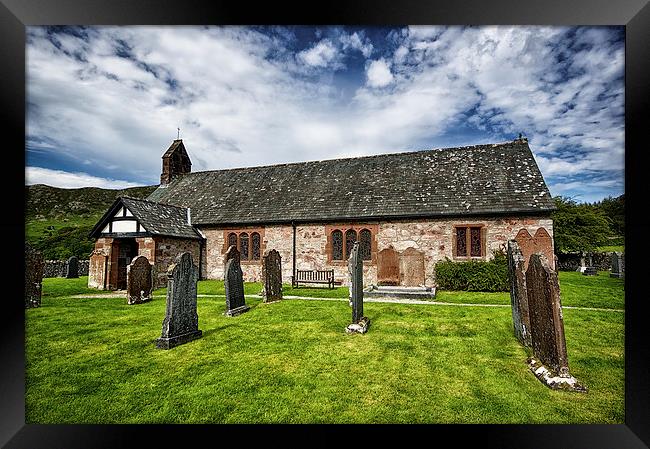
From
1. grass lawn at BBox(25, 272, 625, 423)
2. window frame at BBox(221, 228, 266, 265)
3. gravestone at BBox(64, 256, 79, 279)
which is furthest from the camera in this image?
gravestone at BBox(64, 256, 79, 279)

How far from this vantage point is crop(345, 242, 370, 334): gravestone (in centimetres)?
694

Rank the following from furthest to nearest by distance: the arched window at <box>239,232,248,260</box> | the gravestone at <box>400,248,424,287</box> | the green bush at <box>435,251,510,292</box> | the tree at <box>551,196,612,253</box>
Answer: the tree at <box>551,196,612,253</box> → the arched window at <box>239,232,248,260</box> → the gravestone at <box>400,248,424,287</box> → the green bush at <box>435,251,510,292</box>

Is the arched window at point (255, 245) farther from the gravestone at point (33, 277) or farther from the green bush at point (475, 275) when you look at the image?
Answer: the green bush at point (475, 275)

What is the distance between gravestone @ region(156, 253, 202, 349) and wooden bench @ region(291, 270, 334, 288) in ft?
26.9

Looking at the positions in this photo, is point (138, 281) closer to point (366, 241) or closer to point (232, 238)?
point (232, 238)

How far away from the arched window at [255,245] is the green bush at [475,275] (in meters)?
8.58

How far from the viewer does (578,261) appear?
21.5 metres

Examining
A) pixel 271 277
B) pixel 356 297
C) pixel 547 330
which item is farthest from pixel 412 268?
pixel 547 330

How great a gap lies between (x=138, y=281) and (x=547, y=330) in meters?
11.1

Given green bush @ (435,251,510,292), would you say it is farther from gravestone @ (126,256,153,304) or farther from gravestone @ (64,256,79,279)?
gravestone @ (64,256,79,279)

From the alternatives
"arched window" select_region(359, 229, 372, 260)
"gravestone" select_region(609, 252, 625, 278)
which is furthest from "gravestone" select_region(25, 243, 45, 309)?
"gravestone" select_region(609, 252, 625, 278)
